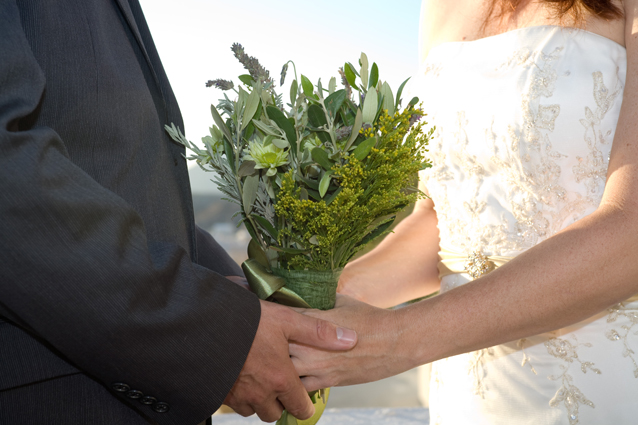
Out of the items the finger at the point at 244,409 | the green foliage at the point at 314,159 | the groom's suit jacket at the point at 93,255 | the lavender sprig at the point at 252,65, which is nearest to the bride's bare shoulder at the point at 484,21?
the green foliage at the point at 314,159

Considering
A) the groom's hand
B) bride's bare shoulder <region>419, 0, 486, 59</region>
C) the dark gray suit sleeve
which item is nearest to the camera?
the groom's hand

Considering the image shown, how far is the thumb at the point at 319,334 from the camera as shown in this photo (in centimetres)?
117

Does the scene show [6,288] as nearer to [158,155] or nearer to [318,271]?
[158,155]

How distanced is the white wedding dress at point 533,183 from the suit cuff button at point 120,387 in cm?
102

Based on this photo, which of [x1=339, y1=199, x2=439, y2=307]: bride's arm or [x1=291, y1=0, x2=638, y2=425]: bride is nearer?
[x1=291, y1=0, x2=638, y2=425]: bride

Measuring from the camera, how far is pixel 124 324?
91cm

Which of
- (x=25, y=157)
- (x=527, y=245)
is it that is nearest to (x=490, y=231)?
(x=527, y=245)

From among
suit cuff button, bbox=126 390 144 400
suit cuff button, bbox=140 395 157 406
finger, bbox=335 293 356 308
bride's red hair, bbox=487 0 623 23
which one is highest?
bride's red hair, bbox=487 0 623 23

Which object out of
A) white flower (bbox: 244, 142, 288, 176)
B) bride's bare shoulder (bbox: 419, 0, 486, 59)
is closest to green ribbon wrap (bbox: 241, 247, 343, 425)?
white flower (bbox: 244, 142, 288, 176)

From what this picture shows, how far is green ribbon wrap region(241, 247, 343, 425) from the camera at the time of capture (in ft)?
4.02

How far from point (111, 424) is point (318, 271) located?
55 centimetres

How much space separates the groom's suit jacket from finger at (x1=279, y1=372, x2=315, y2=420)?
0.21m

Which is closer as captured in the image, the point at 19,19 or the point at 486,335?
the point at 19,19

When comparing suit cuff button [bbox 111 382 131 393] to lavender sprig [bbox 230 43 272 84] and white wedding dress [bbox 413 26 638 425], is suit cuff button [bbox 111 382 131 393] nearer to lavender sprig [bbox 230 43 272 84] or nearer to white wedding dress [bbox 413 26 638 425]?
lavender sprig [bbox 230 43 272 84]
